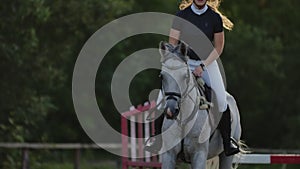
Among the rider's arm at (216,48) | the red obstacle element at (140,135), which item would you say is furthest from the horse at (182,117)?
the red obstacle element at (140,135)

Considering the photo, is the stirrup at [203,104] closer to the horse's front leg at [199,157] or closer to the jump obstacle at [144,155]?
the horse's front leg at [199,157]

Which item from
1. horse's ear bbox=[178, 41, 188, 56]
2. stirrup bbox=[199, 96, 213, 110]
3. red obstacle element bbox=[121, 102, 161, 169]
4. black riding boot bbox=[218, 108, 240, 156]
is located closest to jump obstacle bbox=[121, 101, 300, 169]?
red obstacle element bbox=[121, 102, 161, 169]

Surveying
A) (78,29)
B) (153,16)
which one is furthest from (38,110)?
(153,16)

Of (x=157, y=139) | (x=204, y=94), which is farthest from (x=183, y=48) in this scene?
(x=157, y=139)

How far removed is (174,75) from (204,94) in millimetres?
934

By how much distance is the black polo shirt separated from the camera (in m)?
8.90

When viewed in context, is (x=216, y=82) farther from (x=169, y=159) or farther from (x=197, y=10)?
(x=169, y=159)

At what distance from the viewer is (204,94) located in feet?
29.6

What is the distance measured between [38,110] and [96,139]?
9697mm

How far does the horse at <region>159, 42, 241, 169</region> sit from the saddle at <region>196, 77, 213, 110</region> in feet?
0.15

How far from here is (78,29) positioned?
62.7 feet

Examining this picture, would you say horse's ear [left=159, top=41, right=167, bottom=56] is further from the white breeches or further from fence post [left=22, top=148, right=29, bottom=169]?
fence post [left=22, top=148, right=29, bottom=169]

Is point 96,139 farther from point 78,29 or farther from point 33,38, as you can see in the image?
point 33,38

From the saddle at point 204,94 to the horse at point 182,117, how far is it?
0.15 feet
